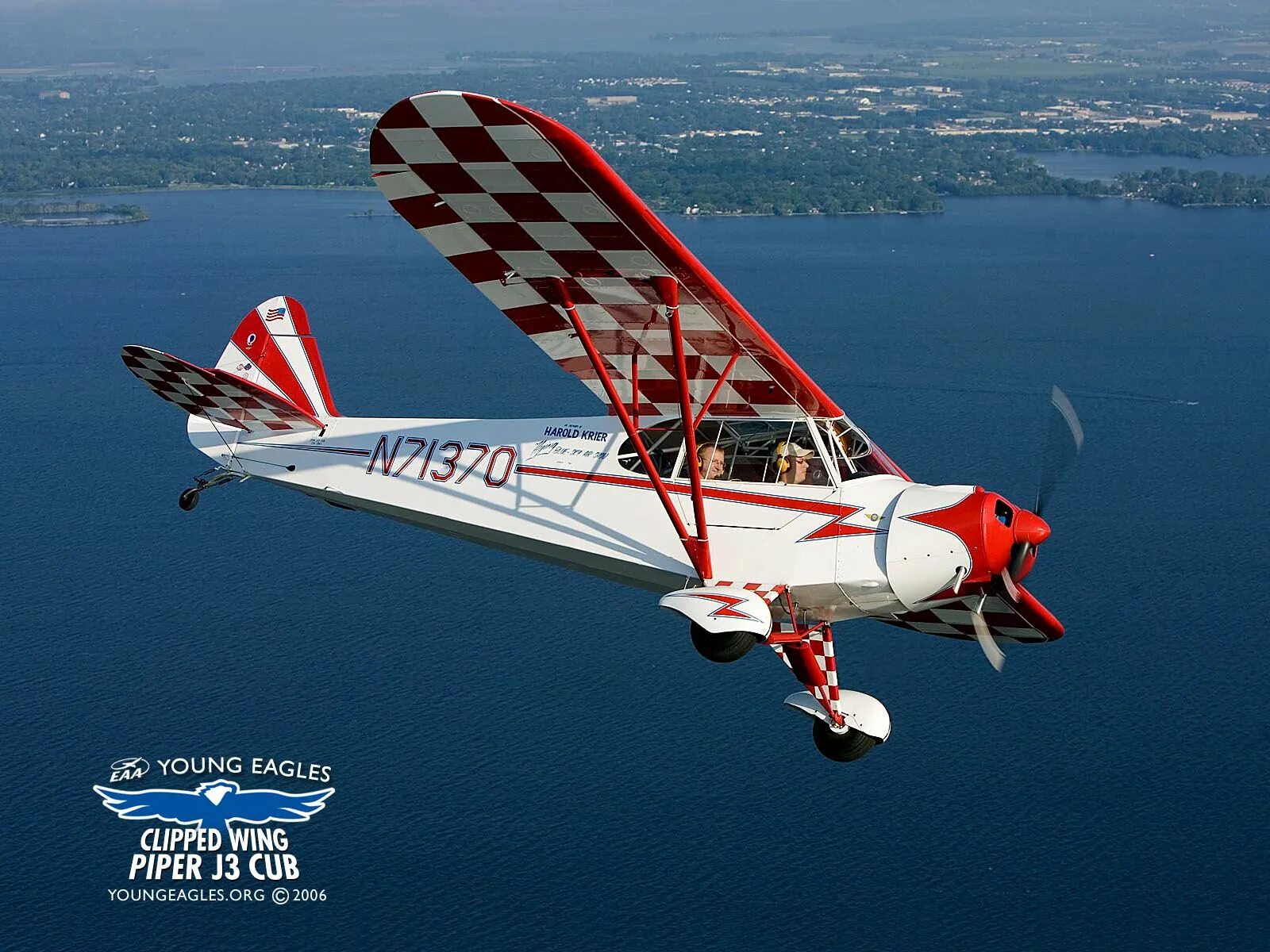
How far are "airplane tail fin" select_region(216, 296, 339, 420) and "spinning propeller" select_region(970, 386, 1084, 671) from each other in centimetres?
640

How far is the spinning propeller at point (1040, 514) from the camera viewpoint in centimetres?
1020

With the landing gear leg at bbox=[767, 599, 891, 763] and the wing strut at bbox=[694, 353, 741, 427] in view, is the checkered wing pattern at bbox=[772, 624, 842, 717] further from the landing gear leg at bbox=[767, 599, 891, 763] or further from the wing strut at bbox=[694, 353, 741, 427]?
the wing strut at bbox=[694, 353, 741, 427]

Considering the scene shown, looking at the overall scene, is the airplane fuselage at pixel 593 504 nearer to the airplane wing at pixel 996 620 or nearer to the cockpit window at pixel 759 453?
the cockpit window at pixel 759 453

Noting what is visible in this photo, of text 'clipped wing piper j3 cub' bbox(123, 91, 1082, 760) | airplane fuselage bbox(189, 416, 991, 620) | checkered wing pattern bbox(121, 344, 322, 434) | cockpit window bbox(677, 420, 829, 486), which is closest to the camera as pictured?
text 'clipped wing piper j3 cub' bbox(123, 91, 1082, 760)

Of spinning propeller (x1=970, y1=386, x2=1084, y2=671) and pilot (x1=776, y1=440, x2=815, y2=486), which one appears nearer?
spinning propeller (x1=970, y1=386, x2=1084, y2=671)

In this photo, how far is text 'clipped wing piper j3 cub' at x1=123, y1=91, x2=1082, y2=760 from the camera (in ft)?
30.1

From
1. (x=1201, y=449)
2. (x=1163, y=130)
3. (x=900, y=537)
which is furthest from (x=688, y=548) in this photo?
(x=1163, y=130)

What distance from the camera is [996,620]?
11.6 metres

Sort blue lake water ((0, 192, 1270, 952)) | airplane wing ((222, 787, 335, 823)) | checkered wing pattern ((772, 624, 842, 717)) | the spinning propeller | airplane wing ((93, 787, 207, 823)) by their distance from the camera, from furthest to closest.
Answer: airplane wing ((93, 787, 207, 823)) → airplane wing ((222, 787, 335, 823)) → blue lake water ((0, 192, 1270, 952)) → checkered wing pattern ((772, 624, 842, 717)) → the spinning propeller

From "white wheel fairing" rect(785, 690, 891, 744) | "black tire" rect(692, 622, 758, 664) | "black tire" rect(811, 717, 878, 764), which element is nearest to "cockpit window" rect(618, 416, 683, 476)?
"black tire" rect(692, 622, 758, 664)

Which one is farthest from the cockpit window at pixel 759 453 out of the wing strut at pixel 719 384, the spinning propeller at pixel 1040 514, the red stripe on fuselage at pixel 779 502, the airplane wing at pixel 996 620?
the spinning propeller at pixel 1040 514

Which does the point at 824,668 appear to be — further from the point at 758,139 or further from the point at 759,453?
the point at 758,139

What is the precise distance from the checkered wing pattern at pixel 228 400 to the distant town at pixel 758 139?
9417cm

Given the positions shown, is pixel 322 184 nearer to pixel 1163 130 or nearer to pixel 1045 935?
pixel 1163 130
